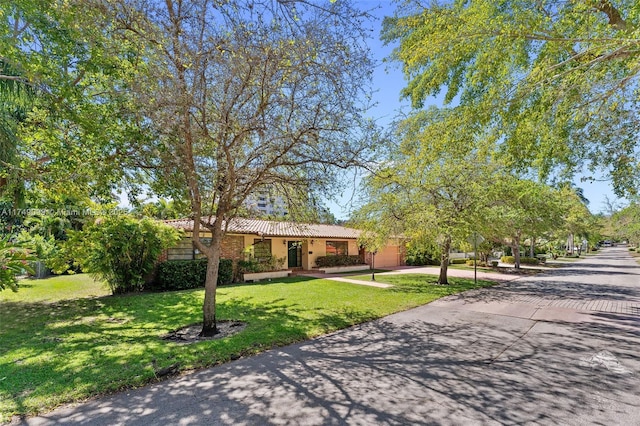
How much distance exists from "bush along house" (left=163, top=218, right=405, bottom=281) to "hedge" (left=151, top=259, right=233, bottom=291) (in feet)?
3.10

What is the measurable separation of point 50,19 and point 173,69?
2.27 meters

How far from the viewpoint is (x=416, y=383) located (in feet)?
15.3

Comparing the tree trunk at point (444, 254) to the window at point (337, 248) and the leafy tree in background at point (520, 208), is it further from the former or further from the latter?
the window at point (337, 248)

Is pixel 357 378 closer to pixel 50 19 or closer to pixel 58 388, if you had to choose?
pixel 58 388

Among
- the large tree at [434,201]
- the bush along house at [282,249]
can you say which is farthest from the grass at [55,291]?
the large tree at [434,201]

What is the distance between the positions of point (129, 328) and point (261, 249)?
11.6m

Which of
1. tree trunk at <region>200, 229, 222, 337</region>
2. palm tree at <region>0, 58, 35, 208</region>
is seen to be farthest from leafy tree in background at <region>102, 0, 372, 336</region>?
palm tree at <region>0, 58, 35, 208</region>

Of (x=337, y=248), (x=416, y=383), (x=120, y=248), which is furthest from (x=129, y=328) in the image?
(x=337, y=248)

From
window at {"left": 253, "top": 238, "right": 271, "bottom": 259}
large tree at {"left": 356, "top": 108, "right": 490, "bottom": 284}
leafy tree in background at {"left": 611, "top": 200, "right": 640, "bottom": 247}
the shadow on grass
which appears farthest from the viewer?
leafy tree in background at {"left": 611, "top": 200, "right": 640, "bottom": 247}

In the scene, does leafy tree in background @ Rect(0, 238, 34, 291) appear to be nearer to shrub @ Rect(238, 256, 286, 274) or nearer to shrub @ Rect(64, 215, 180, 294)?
shrub @ Rect(64, 215, 180, 294)

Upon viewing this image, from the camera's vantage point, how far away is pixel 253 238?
18.3 metres

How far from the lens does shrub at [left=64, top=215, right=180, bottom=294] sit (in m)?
11.2

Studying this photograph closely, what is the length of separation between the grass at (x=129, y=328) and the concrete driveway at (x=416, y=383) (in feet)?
1.80

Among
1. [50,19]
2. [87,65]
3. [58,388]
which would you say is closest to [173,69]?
[87,65]
